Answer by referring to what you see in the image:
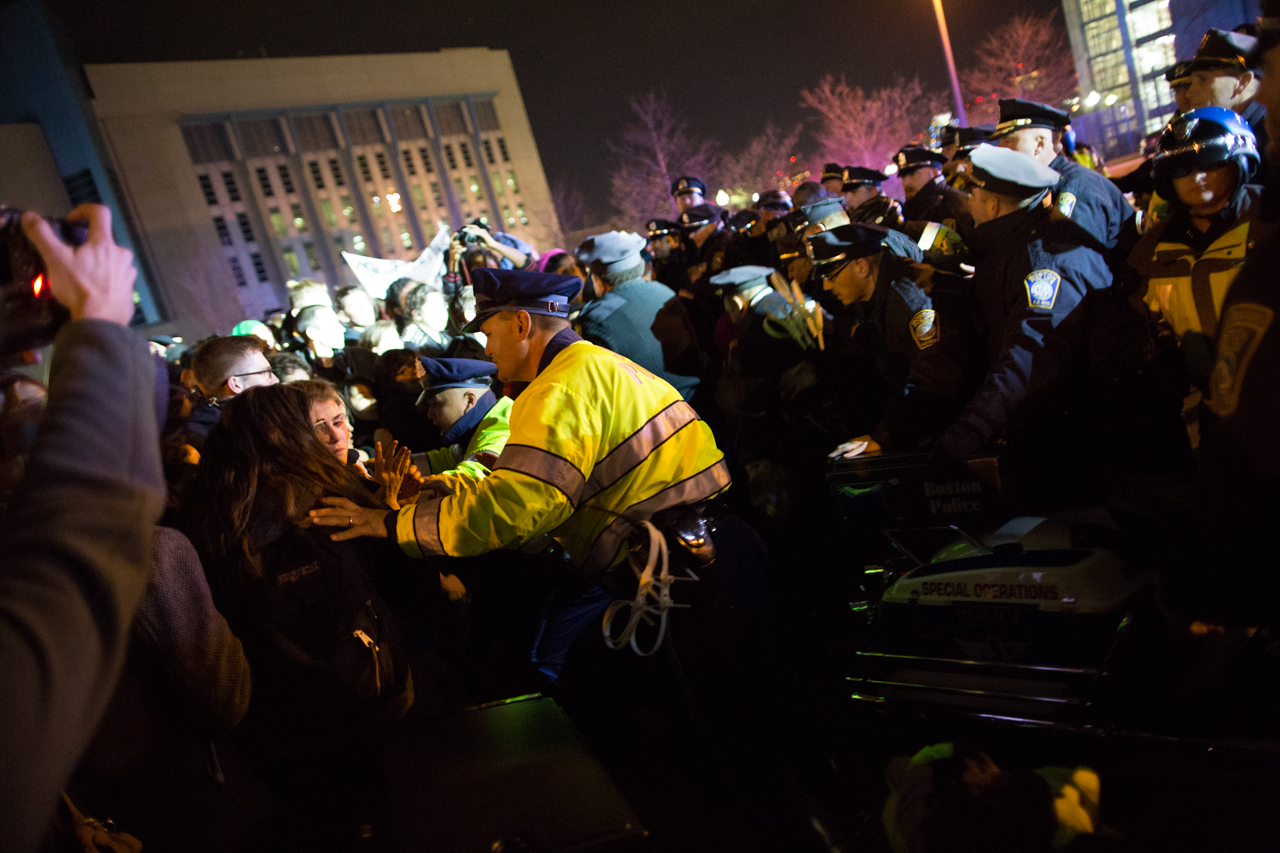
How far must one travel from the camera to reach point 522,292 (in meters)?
2.97

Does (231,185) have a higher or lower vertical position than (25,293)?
higher

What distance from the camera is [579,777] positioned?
5.62ft

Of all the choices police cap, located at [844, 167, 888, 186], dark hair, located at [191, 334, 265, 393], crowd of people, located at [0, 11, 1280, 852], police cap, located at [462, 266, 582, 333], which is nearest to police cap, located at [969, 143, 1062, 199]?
crowd of people, located at [0, 11, 1280, 852]

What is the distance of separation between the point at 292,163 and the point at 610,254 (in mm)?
71237

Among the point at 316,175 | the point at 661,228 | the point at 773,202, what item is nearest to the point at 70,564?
the point at 661,228

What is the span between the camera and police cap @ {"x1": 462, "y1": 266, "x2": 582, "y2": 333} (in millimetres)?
2969

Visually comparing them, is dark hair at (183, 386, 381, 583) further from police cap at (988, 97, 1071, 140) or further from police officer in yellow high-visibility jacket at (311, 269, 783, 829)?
police cap at (988, 97, 1071, 140)

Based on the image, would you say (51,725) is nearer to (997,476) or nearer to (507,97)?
(997,476)

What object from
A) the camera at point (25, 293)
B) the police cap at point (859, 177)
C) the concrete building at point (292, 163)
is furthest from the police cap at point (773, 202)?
the concrete building at point (292, 163)

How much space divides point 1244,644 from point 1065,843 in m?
0.82

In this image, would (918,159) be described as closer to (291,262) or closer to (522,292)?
(522,292)

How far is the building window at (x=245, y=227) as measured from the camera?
64688 mm

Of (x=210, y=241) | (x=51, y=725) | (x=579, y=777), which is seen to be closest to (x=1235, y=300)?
(x=579, y=777)

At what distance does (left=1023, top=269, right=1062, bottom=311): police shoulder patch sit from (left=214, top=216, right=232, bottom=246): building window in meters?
72.1
